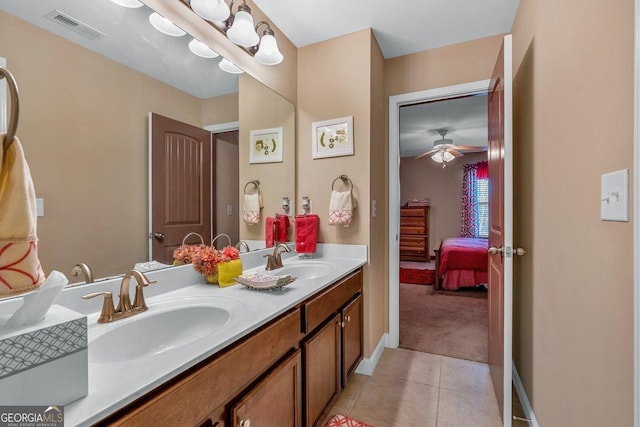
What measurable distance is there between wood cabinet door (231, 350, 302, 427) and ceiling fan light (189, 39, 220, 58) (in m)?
1.55

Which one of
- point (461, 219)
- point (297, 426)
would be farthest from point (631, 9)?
point (461, 219)

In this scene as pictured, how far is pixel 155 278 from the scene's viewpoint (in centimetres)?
124

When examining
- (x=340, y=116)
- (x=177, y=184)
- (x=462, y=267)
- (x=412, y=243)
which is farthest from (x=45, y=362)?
(x=412, y=243)

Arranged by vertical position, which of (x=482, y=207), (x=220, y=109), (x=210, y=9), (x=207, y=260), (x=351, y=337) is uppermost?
(x=210, y=9)

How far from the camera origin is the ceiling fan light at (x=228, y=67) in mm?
1700

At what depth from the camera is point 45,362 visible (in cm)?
52

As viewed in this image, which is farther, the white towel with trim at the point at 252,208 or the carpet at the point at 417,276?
the carpet at the point at 417,276

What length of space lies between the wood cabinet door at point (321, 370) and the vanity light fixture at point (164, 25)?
1569 mm

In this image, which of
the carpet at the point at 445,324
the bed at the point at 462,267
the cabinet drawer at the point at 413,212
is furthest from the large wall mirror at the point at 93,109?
the cabinet drawer at the point at 413,212

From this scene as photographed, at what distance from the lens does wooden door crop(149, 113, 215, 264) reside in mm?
1320

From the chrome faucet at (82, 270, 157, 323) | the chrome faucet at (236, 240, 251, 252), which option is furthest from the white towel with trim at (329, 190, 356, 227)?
the chrome faucet at (82, 270, 157, 323)

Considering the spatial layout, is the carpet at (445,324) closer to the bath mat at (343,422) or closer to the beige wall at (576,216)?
the beige wall at (576,216)

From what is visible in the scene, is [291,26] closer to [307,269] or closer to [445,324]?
[307,269]

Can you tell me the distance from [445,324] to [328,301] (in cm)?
202
